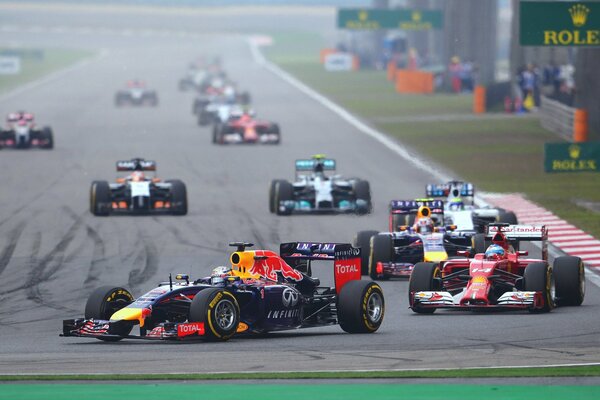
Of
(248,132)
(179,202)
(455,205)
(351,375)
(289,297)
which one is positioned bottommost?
(351,375)

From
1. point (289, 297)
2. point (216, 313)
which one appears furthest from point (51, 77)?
point (216, 313)

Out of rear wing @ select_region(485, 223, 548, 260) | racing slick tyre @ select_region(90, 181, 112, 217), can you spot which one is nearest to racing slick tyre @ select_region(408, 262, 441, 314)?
rear wing @ select_region(485, 223, 548, 260)

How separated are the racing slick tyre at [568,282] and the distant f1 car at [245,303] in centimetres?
334

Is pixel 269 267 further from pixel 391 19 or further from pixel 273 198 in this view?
pixel 391 19

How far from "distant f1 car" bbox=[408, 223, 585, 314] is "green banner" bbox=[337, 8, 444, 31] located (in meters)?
81.8

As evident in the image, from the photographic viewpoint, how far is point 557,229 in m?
32.9

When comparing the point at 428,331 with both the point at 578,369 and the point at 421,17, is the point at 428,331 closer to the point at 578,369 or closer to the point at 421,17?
the point at 578,369

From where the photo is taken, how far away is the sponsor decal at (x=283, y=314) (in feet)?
64.3

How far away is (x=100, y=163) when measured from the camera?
5012 cm

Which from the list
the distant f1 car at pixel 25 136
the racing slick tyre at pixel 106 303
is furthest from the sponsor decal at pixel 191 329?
the distant f1 car at pixel 25 136

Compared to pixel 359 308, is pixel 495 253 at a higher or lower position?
higher

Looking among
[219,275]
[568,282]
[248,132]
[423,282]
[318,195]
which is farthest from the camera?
[248,132]

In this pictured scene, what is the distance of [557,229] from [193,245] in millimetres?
8093

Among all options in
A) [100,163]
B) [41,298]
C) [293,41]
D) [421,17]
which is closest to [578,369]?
[41,298]
